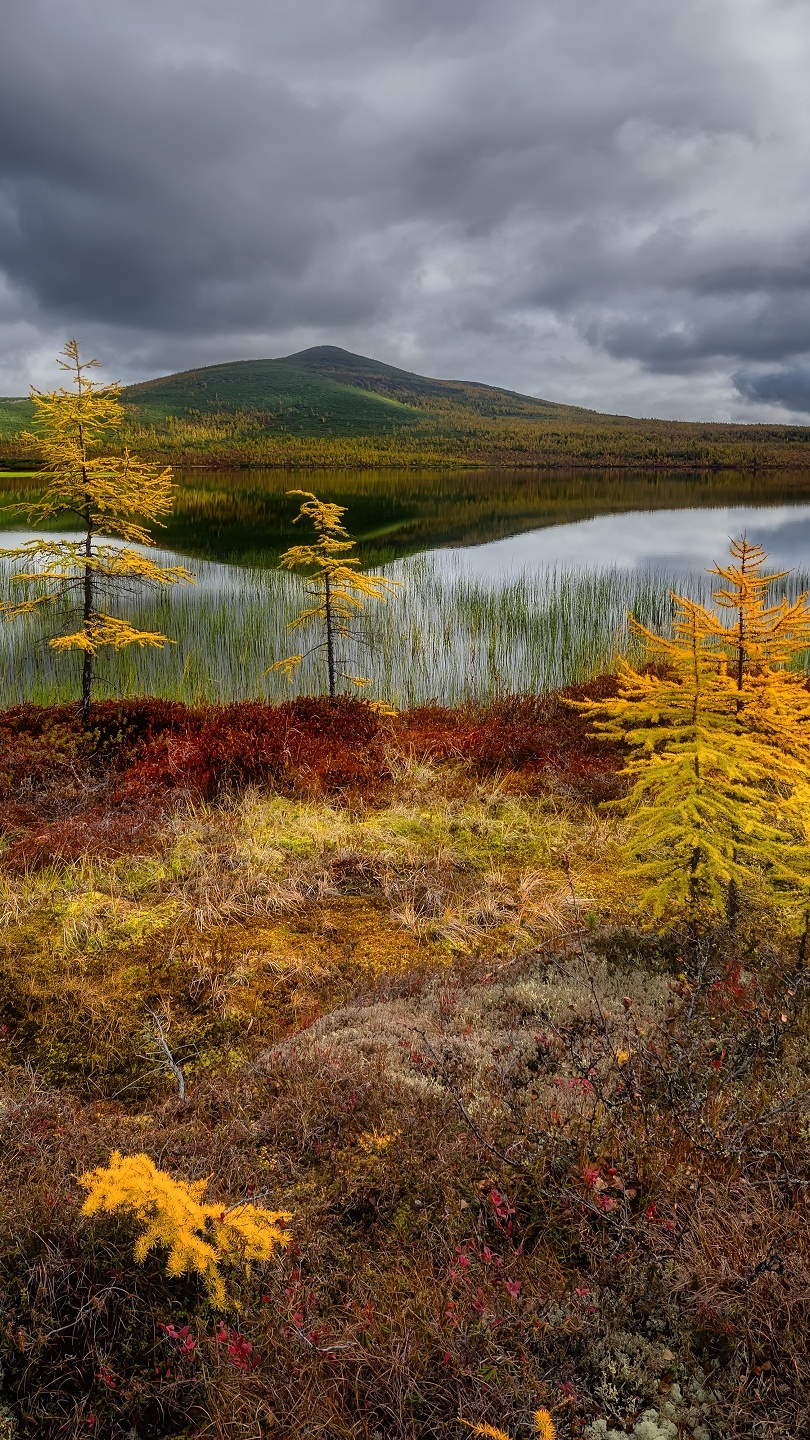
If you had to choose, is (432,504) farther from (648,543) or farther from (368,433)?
(368,433)

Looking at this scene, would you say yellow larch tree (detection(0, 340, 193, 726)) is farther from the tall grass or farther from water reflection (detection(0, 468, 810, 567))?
water reflection (detection(0, 468, 810, 567))

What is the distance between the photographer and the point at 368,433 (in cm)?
13662

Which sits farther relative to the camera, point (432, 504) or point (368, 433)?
point (368, 433)

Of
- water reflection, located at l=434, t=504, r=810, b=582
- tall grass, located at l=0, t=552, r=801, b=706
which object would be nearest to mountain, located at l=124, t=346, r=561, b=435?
water reflection, located at l=434, t=504, r=810, b=582

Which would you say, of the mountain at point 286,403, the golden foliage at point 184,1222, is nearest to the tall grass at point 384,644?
the golden foliage at point 184,1222

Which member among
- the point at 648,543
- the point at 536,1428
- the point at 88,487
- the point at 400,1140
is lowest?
the point at 400,1140

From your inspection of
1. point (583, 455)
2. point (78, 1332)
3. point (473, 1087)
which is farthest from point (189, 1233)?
point (583, 455)

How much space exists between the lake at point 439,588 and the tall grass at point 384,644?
5 centimetres

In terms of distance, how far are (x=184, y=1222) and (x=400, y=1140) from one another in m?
1.11

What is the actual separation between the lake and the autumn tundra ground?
896 cm

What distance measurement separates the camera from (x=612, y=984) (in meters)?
4.59

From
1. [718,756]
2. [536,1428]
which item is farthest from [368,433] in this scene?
[536,1428]

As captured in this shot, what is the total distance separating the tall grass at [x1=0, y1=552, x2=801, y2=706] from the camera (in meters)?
15.2

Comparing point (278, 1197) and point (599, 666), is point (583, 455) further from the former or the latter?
point (278, 1197)
